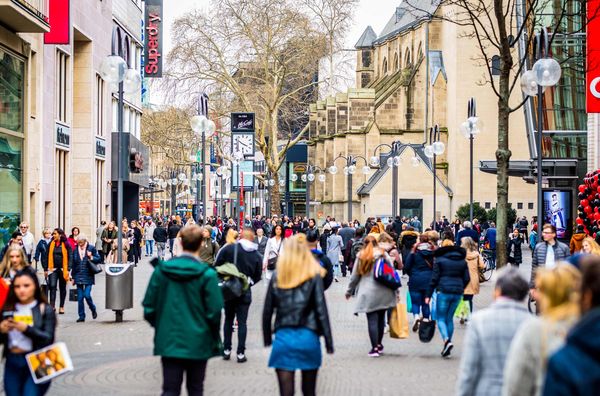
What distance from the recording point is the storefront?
31.1 m

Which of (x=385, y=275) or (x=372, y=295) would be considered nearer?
(x=372, y=295)

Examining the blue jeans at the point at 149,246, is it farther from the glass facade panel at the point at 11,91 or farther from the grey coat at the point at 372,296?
the grey coat at the point at 372,296

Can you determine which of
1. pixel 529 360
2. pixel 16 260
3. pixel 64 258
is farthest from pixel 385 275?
pixel 529 360

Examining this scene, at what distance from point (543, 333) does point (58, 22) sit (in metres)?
31.3

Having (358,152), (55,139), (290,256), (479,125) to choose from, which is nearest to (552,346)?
(290,256)

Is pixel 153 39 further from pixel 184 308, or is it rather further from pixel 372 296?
pixel 184 308

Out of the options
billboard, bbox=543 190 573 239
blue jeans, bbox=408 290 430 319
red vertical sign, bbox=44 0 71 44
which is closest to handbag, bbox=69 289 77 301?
blue jeans, bbox=408 290 430 319

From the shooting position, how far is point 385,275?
47.0 feet

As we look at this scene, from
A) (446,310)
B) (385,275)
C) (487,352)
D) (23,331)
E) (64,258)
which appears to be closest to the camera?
(487,352)

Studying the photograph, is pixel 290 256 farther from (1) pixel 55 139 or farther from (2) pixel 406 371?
(1) pixel 55 139

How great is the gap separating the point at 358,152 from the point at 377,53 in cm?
1923

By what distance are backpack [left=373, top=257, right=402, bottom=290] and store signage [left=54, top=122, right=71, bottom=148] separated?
25.5 m

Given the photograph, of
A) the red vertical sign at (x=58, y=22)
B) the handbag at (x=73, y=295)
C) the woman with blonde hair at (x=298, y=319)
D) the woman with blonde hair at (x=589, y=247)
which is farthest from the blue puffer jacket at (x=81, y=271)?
the red vertical sign at (x=58, y=22)

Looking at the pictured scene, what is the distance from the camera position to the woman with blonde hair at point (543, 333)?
5.12 m
